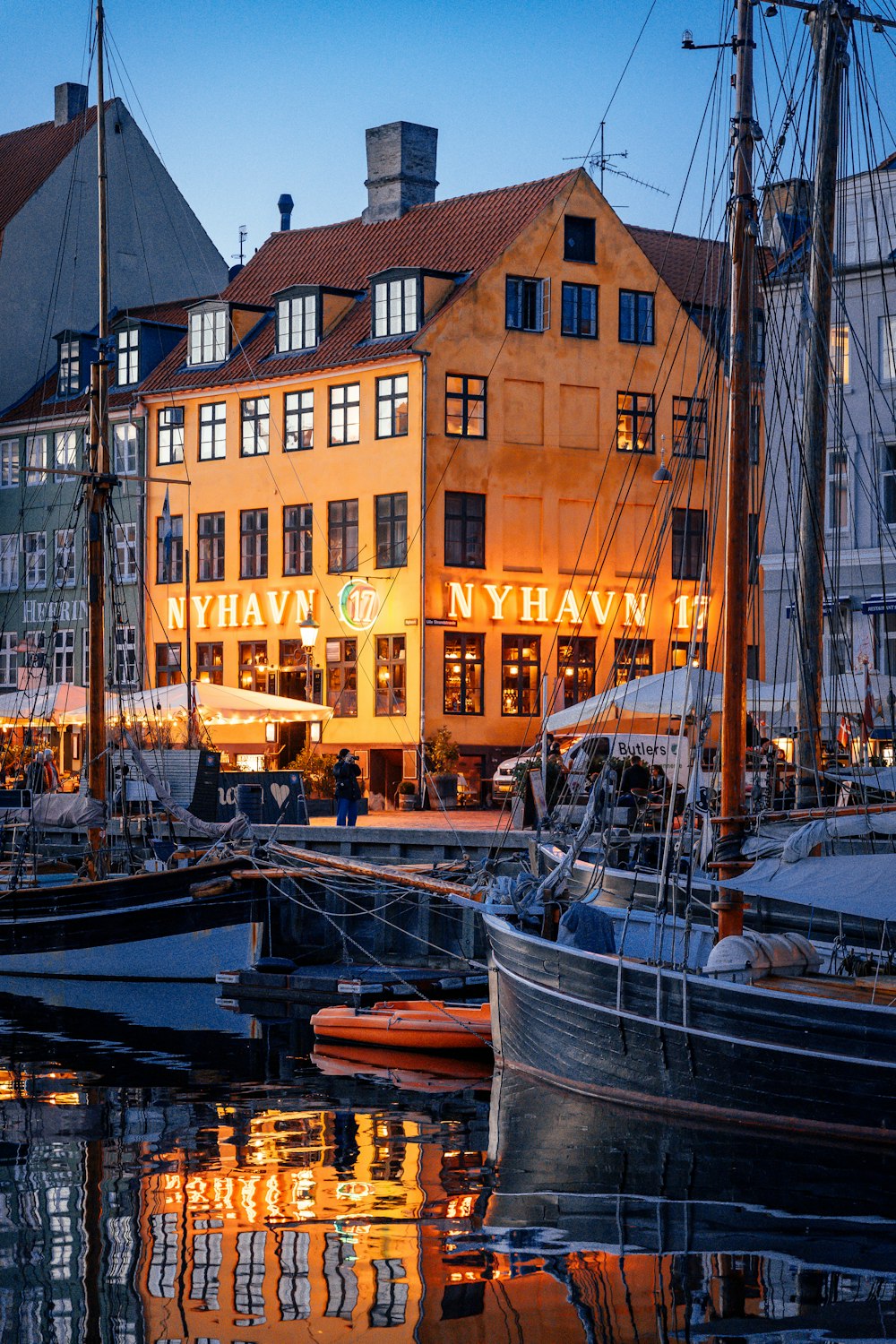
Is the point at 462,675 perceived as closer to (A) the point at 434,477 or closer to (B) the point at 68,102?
(A) the point at 434,477

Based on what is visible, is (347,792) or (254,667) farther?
(254,667)

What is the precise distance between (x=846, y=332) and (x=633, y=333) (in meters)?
9.94

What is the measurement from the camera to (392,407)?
48.4 metres

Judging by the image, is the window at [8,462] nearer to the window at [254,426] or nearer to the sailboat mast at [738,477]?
the window at [254,426]

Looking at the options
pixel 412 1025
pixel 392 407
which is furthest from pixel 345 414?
pixel 412 1025

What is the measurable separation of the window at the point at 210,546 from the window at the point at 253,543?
0.76m

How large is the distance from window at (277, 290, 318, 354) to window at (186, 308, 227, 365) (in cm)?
197

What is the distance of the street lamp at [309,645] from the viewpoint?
149 ft

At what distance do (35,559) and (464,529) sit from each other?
51.9ft

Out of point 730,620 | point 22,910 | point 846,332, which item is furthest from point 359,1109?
point 846,332

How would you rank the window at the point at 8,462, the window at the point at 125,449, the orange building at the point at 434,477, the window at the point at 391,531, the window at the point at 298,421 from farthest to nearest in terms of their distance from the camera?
the window at the point at 8,462 → the window at the point at 125,449 → the window at the point at 298,421 → the window at the point at 391,531 → the orange building at the point at 434,477

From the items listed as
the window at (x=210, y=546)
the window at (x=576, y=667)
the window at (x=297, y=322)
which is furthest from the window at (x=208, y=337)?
the window at (x=576, y=667)

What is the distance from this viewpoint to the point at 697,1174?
50.8 ft

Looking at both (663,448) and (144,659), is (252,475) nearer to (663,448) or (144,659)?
(144,659)
